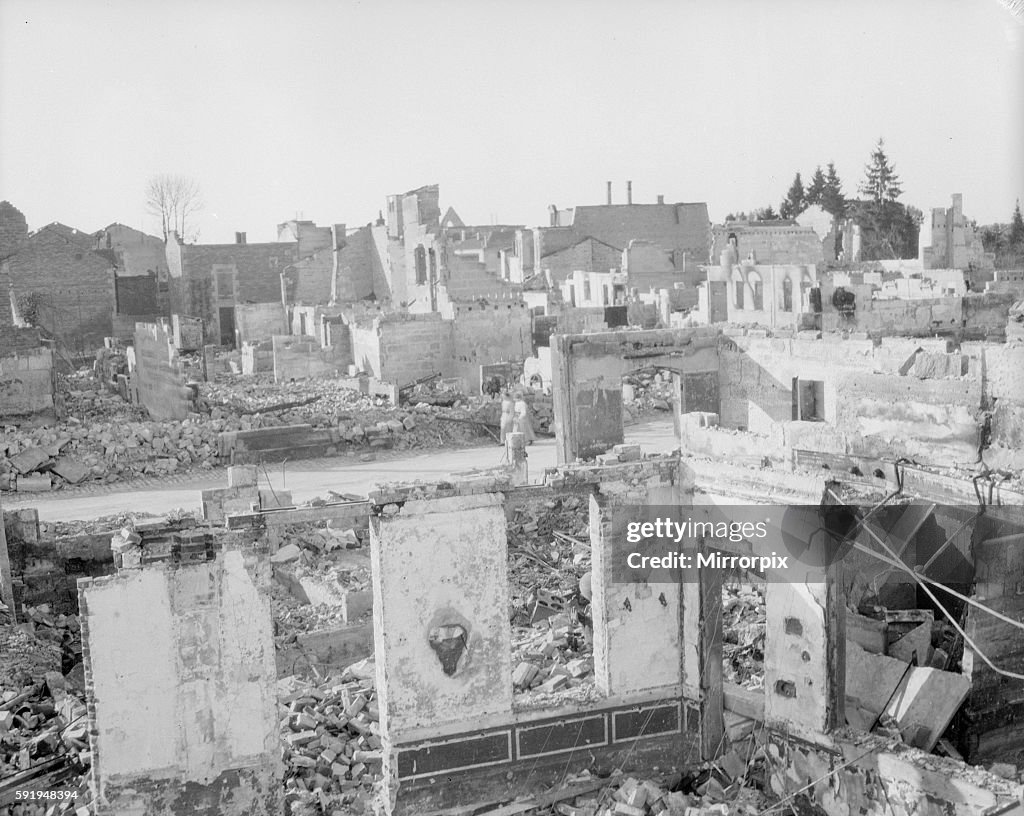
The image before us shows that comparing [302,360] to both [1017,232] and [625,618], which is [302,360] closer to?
[625,618]

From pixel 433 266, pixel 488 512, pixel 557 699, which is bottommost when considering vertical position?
pixel 557 699

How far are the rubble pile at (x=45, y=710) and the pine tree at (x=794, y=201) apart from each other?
54.2m

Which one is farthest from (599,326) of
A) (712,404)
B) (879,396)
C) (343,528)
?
(879,396)

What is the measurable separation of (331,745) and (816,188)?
188 ft

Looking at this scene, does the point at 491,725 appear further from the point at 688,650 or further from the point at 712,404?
the point at 712,404

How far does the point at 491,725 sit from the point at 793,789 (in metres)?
2.77

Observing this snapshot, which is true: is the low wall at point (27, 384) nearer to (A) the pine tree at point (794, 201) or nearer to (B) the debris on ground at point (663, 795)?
(B) the debris on ground at point (663, 795)

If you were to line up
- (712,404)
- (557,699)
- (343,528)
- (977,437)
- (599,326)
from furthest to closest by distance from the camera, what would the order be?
(599,326) → (712,404) → (343,528) → (977,437) → (557,699)

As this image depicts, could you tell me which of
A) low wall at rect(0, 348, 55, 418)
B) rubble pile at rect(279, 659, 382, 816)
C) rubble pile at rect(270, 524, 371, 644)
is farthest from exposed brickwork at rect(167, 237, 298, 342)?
rubble pile at rect(279, 659, 382, 816)

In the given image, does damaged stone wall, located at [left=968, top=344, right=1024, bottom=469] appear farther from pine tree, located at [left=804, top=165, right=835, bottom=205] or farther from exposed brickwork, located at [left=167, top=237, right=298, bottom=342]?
pine tree, located at [left=804, top=165, right=835, bottom=205]

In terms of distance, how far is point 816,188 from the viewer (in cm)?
6262

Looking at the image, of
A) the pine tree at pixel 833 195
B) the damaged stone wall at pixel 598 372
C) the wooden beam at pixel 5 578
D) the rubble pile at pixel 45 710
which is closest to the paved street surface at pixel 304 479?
the damaged stone wall at pixel 598 372

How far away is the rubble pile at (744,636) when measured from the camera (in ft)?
39.8

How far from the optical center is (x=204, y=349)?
3353 cm
